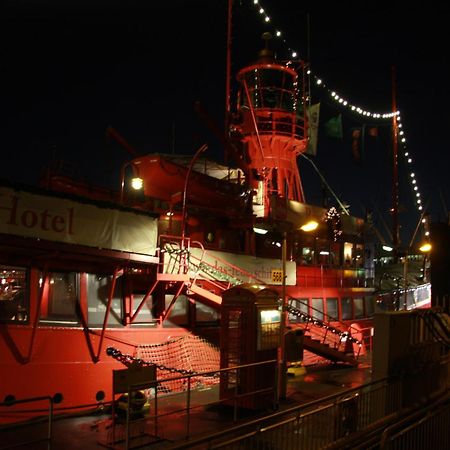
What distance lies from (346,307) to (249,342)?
14.7 meters

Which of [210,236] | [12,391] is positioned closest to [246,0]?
[210,236]

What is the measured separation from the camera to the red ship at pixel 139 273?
11.5 meters

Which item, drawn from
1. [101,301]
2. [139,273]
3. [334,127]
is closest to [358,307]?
[334,127]

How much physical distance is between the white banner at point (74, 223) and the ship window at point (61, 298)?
162cm

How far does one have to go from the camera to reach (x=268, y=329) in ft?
→ 36.9

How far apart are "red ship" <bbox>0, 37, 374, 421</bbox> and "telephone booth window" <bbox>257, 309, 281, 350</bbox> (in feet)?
0.64

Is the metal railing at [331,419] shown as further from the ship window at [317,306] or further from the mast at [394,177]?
the mast at [394,177]

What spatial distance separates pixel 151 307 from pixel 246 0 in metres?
16.1

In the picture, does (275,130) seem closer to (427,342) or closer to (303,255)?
(303,255)

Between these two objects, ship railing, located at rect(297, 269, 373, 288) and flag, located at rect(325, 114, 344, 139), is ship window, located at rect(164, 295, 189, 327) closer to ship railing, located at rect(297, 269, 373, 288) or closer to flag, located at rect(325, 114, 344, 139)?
ship railing, located at rect(297, 269, 373, 288)

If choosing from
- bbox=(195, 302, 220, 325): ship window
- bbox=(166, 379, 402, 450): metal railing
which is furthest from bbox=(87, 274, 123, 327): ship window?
bbox=(166, 379, 402, 450): metal railing

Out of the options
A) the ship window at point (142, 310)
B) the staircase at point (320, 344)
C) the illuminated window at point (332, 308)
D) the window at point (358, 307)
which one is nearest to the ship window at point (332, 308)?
the illuminated window at point (332, 308)

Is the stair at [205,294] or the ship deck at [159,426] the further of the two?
the stair at [205,294]

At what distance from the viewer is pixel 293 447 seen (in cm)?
776
